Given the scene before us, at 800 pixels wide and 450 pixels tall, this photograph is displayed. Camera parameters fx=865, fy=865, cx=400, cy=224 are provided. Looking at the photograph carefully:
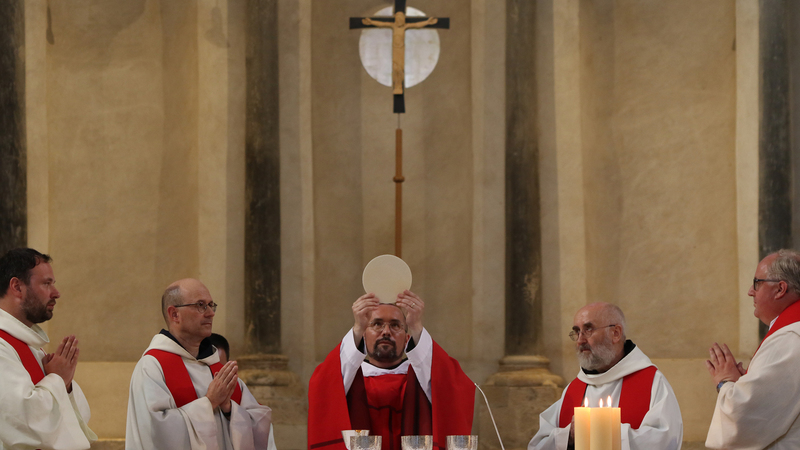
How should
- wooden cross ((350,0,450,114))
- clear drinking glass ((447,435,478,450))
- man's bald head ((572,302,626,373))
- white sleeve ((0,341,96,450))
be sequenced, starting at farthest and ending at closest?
wooden cross ((350,0,450,114)) < man's bald head ((572,302,626,373)) < white sleeve ((0,341,96,450)) < clear drinking glass ((447,435,478,450))

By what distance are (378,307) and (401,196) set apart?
3.26 m

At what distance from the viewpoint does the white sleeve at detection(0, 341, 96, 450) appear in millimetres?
3908

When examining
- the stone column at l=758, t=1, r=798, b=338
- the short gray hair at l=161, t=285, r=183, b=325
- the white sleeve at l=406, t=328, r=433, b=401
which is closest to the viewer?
the short gray hair at l=161, t=285, r=183, b=325

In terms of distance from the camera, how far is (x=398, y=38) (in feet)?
25.7

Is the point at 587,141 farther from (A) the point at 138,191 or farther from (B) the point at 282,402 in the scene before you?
(A) the point at 138,191

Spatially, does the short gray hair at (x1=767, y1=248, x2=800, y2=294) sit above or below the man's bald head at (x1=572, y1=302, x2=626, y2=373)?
above

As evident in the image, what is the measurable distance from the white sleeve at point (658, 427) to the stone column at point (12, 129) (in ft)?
17.7

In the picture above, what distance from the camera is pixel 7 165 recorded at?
24.3 ft

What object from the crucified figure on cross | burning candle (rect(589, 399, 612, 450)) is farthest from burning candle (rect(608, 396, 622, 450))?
the crucified figure on cross

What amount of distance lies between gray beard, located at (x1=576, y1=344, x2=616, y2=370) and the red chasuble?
2.28 feet

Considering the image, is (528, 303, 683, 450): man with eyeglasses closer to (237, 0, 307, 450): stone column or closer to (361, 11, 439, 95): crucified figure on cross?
(237, 0, 307, 450): stone column

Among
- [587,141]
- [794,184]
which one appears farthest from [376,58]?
[794,184]

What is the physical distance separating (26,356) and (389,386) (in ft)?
6.10

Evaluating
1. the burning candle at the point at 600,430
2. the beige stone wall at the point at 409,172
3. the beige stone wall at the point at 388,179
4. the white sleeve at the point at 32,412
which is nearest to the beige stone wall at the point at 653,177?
the beige stone wall at the point at 409,172
